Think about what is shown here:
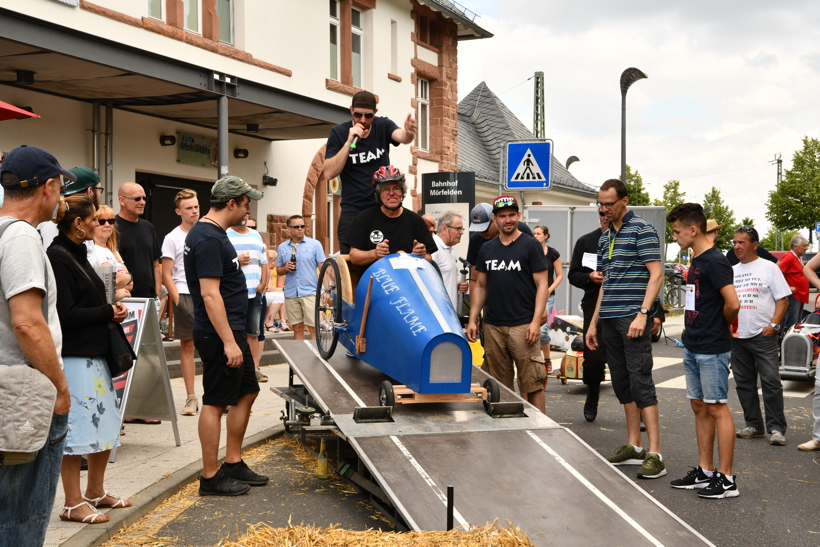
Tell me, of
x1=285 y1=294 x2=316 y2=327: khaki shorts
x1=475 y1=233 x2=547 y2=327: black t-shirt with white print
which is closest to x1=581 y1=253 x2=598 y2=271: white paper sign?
x1=475 y1=233 x2=547 y2=327: black t-shirt with white print

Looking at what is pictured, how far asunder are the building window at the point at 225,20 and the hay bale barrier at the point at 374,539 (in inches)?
546

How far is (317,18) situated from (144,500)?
14577 millimetres

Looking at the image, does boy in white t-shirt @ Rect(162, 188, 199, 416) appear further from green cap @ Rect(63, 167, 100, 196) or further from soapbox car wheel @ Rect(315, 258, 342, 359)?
green cap @ Rect(63, 167, 100, 196)

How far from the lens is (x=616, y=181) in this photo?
657 cm

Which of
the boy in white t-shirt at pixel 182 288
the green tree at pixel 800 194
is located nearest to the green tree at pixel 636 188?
the green tree at pixel 800 194

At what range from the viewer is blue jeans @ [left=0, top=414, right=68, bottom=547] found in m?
3.06

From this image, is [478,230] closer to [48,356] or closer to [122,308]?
[122,308]

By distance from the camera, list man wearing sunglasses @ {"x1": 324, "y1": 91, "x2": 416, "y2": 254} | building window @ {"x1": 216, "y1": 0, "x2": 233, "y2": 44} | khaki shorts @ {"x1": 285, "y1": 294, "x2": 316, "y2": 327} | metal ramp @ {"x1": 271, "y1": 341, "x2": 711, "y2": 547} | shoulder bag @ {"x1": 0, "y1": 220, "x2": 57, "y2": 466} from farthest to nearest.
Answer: building window @ {"x1": 216, "y1": 0, "x2": 233, "y2": 44} → khaki shorts @ {"x1": 285, "y1": 294, "x2": 316, "y2": 327} → man wearing sunglasses @ {"x1": 324, "y1": 91, "x2": 416, "y2": 254} → metal ramp @ {"x1": 271, "y1": 341, "x2": 711, "y2": 547} → shoulder bag @ {"x1": 0, "y1": 220, "x2": 57, "y2": 466}

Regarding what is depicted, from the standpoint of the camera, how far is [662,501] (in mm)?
5637

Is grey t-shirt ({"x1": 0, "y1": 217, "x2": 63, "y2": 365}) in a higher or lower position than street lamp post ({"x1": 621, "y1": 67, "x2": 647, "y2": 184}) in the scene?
lower

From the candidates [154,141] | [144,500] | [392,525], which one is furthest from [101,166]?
[392,525]

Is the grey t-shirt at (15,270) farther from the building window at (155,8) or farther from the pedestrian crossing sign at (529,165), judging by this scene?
the building window at (155,8)

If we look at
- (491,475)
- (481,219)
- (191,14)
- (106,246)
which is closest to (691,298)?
(491,475)

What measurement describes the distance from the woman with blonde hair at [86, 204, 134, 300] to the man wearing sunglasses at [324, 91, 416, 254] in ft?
5.99
